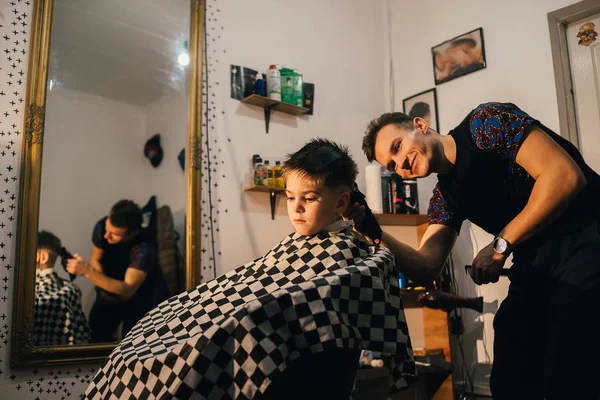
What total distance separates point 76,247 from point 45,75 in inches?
30.5

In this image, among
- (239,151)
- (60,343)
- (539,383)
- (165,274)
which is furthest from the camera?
(239,151)

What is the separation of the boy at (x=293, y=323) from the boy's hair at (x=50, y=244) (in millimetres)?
932

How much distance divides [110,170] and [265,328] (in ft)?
5.37

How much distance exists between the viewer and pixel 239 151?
2.89 meters

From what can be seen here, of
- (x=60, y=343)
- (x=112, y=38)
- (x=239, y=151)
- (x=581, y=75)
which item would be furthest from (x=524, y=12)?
(x=60, y=343)

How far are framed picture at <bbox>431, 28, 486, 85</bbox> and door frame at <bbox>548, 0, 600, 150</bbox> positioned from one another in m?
0.42

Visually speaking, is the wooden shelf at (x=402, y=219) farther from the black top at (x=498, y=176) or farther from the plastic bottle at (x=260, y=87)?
the black top at (x=498, y=176)

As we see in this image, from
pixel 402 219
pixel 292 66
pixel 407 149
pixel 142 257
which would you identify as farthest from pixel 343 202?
pixel 292 66

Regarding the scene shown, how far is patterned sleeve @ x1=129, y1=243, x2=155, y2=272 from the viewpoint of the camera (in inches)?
94.7

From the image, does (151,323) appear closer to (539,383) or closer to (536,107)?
(539,383)

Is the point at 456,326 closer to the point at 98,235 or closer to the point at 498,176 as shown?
the point at 498,176

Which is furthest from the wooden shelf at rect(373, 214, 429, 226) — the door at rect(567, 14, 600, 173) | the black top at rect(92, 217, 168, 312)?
the black top at rect(92, 217, 168, 312)

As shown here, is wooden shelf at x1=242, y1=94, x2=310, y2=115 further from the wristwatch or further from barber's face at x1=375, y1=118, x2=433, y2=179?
the wristwatch

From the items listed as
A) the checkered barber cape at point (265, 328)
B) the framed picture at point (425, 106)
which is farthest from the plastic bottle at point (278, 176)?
the checkered barber cape at point (265, 328)
